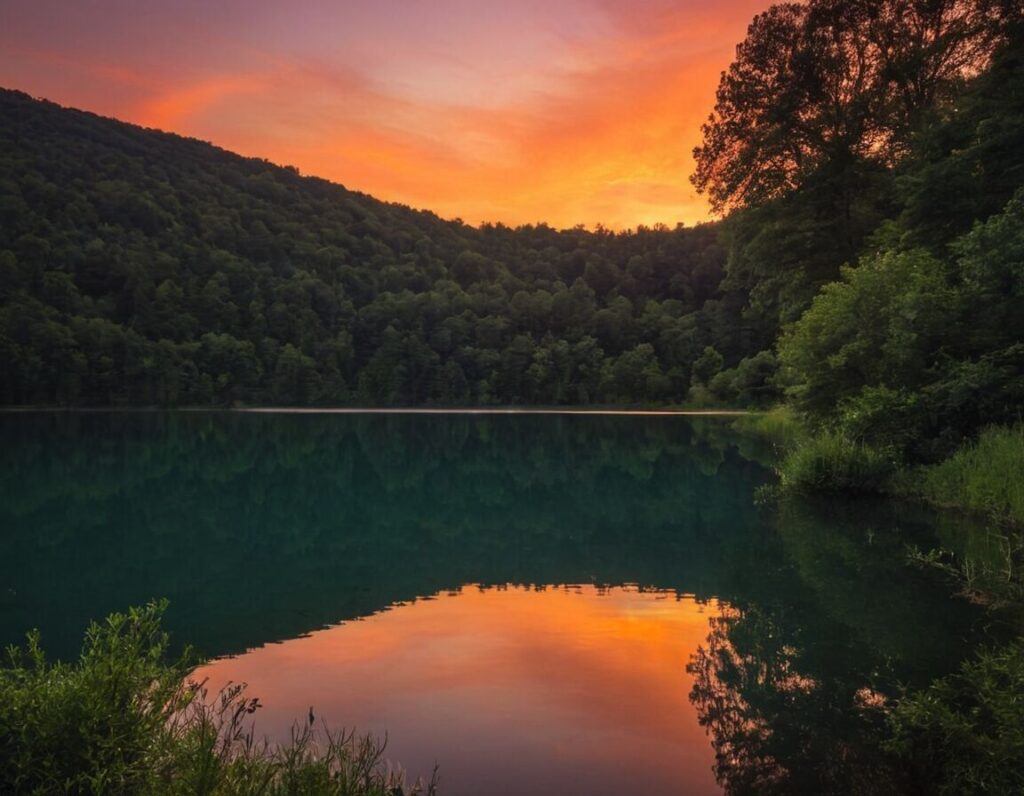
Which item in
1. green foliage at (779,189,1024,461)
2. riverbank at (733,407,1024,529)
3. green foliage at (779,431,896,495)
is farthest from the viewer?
green foliage at (779,431,896,495)

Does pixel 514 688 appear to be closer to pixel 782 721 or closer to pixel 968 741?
pixel 782 721

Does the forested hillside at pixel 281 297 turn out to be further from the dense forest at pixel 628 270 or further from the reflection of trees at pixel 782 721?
the reflection of trees at pixel 782 721

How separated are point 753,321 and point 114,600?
353ft

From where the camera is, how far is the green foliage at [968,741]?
559 cm

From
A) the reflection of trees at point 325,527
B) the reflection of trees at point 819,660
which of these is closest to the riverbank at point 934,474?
the reflection of trees at point 325,527

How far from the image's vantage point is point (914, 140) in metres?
27.7

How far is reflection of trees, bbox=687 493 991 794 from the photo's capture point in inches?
259

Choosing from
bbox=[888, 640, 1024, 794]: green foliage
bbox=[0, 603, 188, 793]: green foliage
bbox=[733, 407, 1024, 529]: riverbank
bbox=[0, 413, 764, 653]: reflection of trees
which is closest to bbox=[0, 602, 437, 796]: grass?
bbox=[0, 603, 188, 793]: green foliage

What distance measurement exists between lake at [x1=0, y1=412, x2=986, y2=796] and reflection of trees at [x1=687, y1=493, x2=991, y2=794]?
0.04m

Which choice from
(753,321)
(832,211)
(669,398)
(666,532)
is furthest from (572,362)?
(666,532)

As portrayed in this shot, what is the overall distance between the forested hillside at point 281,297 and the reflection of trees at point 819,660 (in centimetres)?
8912

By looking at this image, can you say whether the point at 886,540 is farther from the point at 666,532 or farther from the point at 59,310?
the point at 59,310

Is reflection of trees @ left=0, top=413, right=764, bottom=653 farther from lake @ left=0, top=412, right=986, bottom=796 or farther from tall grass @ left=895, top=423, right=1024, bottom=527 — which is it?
tall grass @ left=895, top=423, right=1024, bottom=527

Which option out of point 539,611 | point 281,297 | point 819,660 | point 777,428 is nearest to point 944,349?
point 819,660
